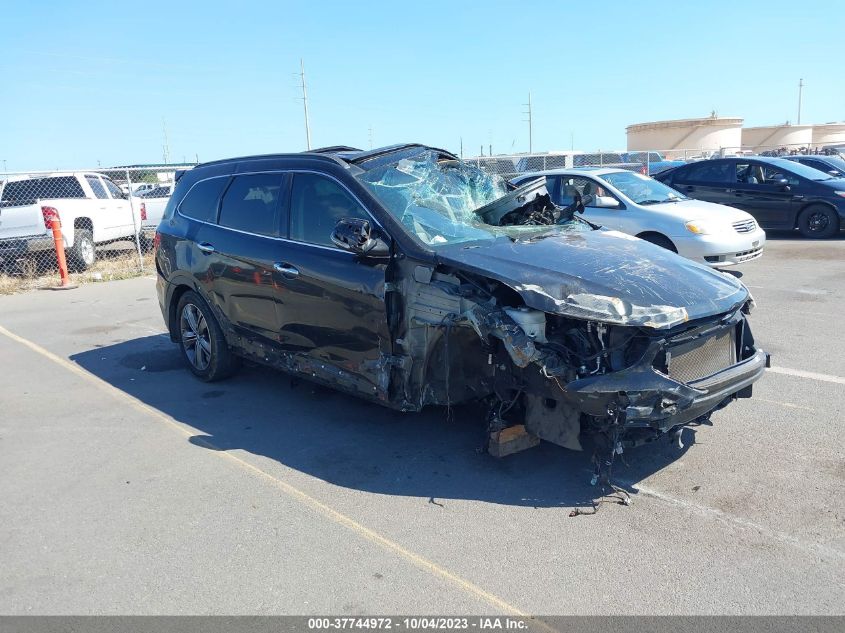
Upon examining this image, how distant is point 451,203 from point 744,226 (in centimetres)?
700

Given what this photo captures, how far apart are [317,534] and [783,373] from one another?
4301 millimetres

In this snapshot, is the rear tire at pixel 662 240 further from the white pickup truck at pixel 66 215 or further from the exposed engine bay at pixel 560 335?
the white pickup truck at pixel 66 215

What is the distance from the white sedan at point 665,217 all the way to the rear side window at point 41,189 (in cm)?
948

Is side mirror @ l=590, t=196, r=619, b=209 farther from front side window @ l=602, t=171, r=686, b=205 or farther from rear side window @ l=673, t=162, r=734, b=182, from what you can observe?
rear side window @ l=673, t=162, r=734, b=182

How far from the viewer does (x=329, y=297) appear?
488 cm

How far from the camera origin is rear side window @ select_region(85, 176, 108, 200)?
15070 millimetres

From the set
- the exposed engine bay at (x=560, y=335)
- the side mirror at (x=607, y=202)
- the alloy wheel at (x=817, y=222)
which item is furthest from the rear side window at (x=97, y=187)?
Result: the alloy wheel at (x=817, y=222)

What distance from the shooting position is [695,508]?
3.88m

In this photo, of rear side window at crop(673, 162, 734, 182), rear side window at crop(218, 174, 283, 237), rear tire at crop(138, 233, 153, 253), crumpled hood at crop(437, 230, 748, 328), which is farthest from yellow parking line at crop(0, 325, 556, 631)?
rear side window at crop(673, 162, 734, 182)

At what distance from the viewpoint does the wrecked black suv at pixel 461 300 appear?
3828 millimetres

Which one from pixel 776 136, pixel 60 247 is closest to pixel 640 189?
pixel 60 247

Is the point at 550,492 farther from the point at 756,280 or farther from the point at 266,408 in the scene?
the point at 756,280

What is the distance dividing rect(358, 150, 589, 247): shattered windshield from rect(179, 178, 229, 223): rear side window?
1841 millimetres

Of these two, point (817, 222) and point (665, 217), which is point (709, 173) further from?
point (665, 217)
